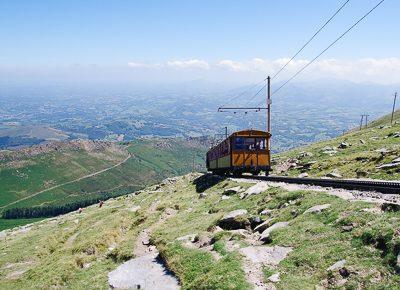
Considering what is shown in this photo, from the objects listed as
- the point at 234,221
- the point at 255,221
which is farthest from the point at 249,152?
the point at 255,221

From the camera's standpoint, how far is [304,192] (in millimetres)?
24953

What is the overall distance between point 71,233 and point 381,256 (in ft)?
108

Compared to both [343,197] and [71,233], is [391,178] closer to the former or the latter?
[343,197]

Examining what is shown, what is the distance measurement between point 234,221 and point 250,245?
422cm

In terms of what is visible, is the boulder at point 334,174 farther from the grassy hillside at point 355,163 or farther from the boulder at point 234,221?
the boulder at point 234,221

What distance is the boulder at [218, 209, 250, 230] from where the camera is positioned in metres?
22.5

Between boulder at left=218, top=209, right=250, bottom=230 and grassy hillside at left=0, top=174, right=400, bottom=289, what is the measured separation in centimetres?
21

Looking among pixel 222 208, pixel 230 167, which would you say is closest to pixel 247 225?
pixel 222 208

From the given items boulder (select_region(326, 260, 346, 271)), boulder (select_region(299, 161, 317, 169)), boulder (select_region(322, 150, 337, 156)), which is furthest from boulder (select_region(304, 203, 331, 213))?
boulder (select_region(322, 150, 337, 156))

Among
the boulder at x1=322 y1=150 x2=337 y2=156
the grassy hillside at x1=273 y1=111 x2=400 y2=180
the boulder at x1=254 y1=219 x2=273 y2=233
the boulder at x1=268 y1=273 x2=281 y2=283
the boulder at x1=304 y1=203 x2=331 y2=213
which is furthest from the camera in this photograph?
the boulder at x1=322 y1=150 x2=337 y2=156

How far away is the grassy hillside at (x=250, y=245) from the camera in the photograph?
45.2 feet

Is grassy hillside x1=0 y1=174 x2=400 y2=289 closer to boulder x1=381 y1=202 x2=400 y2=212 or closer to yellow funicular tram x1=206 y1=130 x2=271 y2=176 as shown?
boulder x1=381 y1=202 x2=400 y2=212

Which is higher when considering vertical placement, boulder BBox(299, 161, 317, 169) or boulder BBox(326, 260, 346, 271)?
boulder BBox(326, 260, 346, 271)

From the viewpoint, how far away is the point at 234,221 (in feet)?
75.0
